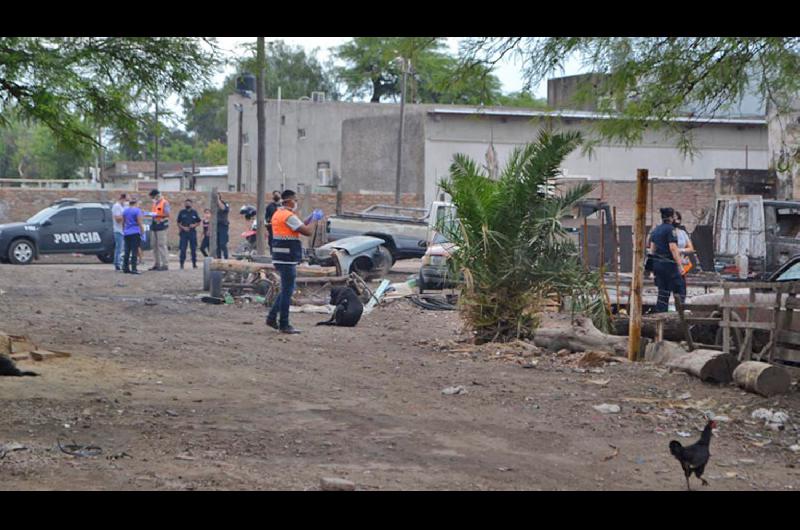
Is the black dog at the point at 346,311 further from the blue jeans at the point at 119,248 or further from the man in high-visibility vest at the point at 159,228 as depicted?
the blue jeans at the point at 119,248

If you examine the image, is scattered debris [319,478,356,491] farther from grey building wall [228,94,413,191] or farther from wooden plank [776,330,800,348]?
grey building wall [228,94,413,191]

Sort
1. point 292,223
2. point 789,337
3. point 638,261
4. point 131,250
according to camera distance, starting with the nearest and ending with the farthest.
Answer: point 789,337, point 638,261, point 292,223, point 131,250

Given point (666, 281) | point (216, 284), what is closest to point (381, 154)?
point (216, 284)

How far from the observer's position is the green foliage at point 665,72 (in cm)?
907

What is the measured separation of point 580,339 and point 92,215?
19456 mm

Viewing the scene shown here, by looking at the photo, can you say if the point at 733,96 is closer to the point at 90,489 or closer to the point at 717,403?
the point at 717,403

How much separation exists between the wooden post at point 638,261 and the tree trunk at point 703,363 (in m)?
0.40

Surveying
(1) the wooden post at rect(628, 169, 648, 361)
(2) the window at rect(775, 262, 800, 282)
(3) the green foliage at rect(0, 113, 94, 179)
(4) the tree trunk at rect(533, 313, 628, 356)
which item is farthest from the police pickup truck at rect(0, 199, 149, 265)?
(3) the green foliage at rect(0, 113, 94, 179)

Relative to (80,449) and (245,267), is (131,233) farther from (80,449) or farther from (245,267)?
(80,449)

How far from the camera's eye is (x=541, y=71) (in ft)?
31.2

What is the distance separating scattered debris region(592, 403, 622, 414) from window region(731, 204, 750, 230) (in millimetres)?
12356

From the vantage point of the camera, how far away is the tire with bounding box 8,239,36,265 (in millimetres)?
27202

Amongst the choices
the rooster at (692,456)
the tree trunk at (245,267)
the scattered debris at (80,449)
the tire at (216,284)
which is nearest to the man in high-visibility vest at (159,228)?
the tree trunk at (245,267)

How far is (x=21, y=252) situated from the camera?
2741 centimetres
